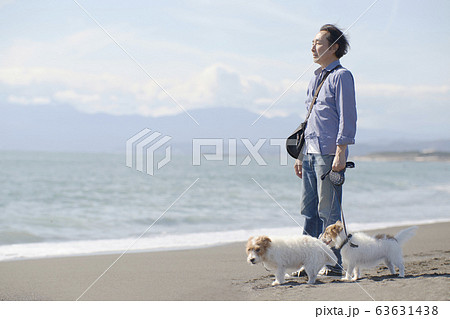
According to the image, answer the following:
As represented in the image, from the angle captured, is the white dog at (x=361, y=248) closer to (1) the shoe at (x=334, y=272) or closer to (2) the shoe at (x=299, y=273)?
(1) the shoe at (x=334, y=272)

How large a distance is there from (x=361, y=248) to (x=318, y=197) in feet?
1.77

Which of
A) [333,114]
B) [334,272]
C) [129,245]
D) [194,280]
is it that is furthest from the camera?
[129,245]

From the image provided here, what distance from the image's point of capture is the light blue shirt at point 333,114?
3.50 metres

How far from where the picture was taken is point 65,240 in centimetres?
783

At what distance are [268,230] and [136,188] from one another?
A: 13813 millimetres

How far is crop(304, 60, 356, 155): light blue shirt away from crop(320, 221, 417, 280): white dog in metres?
0.67

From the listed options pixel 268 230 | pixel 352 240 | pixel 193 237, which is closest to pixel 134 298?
pixel 352 240

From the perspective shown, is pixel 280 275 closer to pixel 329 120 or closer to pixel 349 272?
pixel 349 272

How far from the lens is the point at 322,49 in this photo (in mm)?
3752

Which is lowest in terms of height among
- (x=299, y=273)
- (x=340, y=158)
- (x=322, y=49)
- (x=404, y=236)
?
(x=299, y=273)

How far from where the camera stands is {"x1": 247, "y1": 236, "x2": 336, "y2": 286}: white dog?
12.2 ft

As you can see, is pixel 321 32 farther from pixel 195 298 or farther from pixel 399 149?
pixel 399 149

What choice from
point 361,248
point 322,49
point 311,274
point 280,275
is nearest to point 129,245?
point 280,275

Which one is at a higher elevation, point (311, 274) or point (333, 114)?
point (333, 114)
